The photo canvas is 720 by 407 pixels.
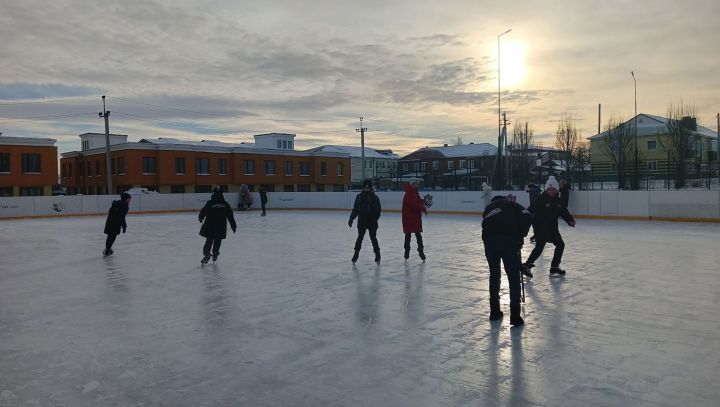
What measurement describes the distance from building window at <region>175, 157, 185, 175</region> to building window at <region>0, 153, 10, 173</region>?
1258 centimetres

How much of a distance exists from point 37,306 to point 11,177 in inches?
1656

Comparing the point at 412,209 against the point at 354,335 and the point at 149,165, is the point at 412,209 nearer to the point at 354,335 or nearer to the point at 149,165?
the point at 354,335

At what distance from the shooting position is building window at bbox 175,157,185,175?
48.1 metres

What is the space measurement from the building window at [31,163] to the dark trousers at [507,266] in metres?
46.6

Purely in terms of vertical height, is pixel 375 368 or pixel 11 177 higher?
pixel 11 177

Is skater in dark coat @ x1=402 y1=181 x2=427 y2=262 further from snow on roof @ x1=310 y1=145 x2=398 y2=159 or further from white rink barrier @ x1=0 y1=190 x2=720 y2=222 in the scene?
snow on roof @ x1=310 y1=145 x2=398 y2=159

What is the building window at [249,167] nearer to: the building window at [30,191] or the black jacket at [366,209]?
the building window at [30,191]

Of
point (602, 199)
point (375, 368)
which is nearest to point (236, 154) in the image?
point (602, 199)

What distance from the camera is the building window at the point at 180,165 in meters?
48.1

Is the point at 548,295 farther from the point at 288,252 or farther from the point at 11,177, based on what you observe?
the point at 11,177

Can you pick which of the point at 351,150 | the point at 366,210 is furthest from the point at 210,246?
the point at 351,150

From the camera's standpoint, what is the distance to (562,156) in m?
49.2

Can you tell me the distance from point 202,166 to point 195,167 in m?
0.87

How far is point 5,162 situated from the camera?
41.9 meters
